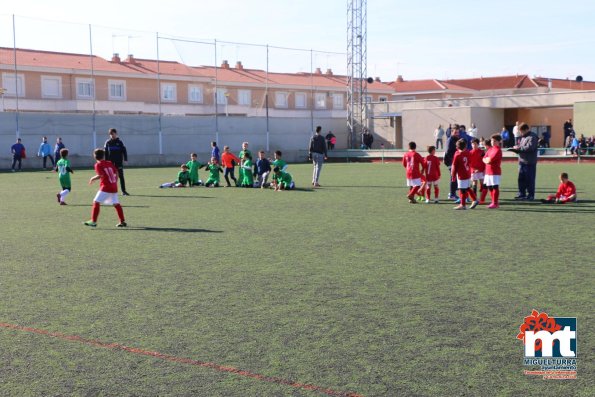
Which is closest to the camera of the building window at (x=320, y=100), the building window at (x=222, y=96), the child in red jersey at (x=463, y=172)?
the child in red jersey at (x=463, y=172)

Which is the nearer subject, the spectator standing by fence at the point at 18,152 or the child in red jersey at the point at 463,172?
the child in red jersey at the point at 463,172

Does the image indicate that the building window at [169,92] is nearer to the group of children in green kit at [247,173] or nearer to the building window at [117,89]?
the building window at [117,89]

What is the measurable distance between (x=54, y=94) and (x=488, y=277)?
46.0m

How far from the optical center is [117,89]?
5156 centimetres

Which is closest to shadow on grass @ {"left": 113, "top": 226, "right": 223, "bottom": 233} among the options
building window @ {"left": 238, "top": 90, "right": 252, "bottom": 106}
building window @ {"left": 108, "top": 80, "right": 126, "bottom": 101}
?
building window @ {"left": 108, "top": 80, "right": 126, "bottom": 101}

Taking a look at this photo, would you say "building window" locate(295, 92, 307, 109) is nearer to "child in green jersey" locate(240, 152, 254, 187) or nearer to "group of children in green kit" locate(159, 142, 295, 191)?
"group of children in green kit" locate(159, 142, 295, 191)

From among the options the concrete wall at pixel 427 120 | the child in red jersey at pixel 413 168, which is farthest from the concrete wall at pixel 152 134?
the child in red jersey at pixel 413 168

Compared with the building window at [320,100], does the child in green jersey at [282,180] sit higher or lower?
lower

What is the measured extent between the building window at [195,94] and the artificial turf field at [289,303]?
37.2m

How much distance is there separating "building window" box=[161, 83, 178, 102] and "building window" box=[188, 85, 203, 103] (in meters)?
1.02

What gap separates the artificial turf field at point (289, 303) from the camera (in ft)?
17.0

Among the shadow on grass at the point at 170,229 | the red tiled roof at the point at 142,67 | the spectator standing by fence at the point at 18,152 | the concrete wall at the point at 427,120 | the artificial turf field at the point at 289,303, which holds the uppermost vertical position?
the red tiled roof at the point at 142,67

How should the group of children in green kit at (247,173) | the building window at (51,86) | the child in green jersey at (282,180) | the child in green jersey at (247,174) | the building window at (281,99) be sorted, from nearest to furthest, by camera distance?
the child in green jersey at (282,180) < the group of children in green kit at (247,173) < the child in green jersey at (247,174) < the building window at (51,86) < the building window at (281,99)

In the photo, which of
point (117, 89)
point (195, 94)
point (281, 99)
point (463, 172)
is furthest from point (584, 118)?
point (463, 172)
